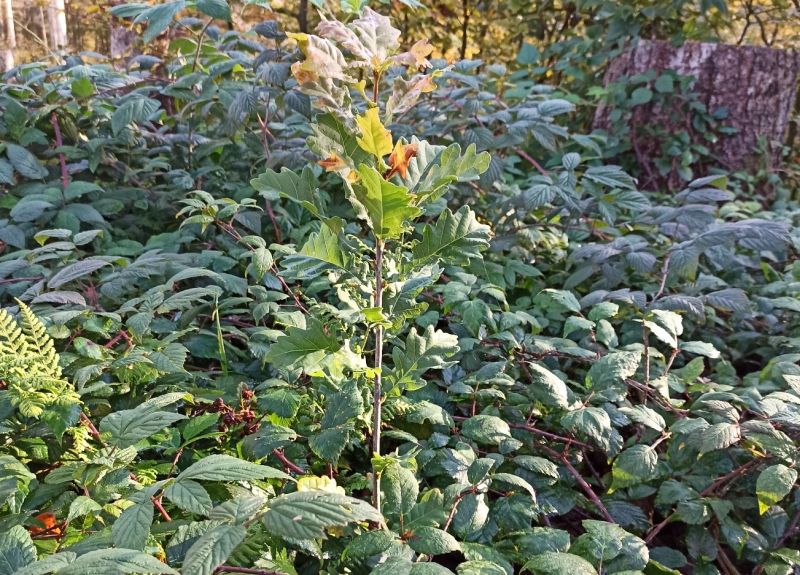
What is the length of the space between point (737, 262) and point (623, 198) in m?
0.46

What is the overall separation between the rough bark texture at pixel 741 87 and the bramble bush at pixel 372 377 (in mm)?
1645

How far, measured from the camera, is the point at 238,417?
1.36 m

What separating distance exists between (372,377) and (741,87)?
11.9 ft

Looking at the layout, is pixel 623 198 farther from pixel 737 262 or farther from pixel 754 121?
pixel 754 121

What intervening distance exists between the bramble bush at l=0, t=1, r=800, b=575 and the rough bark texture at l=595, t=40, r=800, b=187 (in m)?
1.65

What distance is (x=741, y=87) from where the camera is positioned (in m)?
3.75

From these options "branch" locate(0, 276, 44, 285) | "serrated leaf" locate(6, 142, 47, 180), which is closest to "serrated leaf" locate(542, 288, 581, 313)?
"branch" locate(0, 276, 44, 285)

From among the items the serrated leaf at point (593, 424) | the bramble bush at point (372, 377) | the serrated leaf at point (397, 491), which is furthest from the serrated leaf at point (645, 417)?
the serrated leaf at point (397, 491)

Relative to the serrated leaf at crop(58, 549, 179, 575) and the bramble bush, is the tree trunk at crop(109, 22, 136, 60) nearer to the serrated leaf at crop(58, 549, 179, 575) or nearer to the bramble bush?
the bramble bush

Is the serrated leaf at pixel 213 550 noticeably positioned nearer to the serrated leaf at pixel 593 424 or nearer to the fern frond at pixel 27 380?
the fern frond at pixel 27 380

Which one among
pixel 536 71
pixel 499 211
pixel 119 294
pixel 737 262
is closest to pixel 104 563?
pixel 119 294

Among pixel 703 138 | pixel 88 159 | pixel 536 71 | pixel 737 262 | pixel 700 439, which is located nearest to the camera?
pixel 700 439

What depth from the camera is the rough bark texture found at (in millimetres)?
3730

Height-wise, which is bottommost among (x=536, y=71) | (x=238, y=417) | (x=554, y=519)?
(x=554, y=519)
